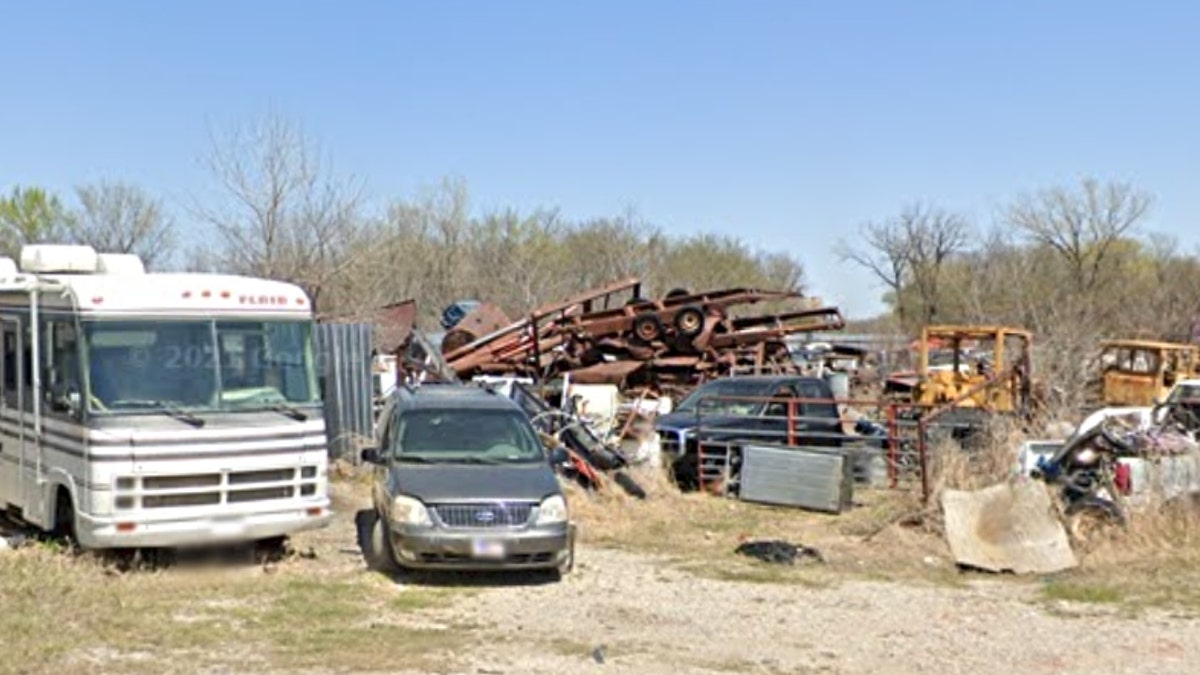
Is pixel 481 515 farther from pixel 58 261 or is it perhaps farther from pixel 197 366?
pixel 58 261

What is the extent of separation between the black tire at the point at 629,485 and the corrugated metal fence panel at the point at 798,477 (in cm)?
156

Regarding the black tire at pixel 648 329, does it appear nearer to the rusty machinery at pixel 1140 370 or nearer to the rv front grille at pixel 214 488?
the rusty machinery at pixel 1140 370

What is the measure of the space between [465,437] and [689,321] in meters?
15.4

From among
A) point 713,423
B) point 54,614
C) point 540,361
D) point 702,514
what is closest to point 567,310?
point 540,361

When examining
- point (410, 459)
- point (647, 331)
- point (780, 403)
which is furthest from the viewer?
point (647, 331)

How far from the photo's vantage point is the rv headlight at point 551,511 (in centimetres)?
1074

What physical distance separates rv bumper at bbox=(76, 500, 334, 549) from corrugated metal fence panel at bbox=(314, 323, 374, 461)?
24.5 feet

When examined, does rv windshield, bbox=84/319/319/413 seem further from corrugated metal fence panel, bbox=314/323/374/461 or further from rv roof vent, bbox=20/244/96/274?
corrugated metal fence panel, bbox=314/323/374/461

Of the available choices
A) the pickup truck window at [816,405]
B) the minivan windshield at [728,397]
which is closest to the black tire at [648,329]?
the minivan windshield at [728,397]

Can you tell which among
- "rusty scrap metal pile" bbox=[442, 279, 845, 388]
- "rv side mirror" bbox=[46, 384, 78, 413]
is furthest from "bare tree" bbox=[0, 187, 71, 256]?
"rv side mirror" bbox=[46, 384, 78, 413]

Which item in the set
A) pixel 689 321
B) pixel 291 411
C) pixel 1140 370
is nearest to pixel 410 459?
pixel 291 411

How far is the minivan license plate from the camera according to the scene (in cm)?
1046

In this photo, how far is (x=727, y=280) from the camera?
→ 6531 cm

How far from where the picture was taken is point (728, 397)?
17.6m
